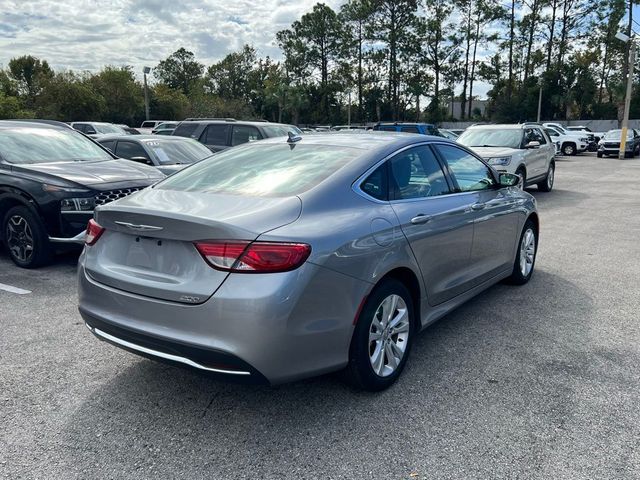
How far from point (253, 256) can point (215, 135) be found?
11129 mm

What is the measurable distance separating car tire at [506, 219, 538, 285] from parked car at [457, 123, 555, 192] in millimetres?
5989

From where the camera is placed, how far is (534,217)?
5770 millimetres

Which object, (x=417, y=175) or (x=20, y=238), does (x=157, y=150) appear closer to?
(x=20, y=238)

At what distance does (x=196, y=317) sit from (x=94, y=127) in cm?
2277

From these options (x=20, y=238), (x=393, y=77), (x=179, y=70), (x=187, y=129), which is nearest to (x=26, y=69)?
(x=179, y=70)

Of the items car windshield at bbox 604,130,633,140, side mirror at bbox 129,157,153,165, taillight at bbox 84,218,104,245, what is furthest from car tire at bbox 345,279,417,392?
car windshield at bbox 604,130,633,140

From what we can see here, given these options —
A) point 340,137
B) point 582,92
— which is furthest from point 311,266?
point 582,92

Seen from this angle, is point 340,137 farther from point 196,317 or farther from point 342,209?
point 196,317

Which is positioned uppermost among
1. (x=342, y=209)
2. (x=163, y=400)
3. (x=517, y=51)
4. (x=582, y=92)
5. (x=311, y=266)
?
(x=517, y=51)

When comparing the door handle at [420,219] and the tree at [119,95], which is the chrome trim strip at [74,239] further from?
the tree at [119,95]

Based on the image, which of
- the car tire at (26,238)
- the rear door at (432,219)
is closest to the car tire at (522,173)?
the rear door at (432,219)

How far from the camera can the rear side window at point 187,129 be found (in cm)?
1341

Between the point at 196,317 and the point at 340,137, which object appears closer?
the point at 196,317

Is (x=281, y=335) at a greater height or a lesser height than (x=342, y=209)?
lesser
